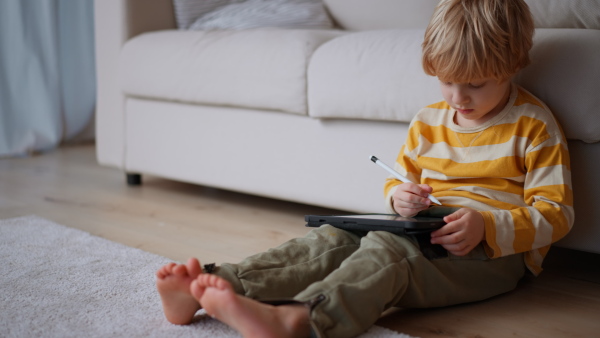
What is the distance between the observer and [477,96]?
3.51 feet

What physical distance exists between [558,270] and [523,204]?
0.24 metres

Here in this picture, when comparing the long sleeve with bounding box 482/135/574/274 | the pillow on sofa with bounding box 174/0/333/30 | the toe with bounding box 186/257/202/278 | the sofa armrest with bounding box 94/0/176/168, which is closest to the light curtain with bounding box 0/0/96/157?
the sofa armrest with bounding box 94/0/176/168

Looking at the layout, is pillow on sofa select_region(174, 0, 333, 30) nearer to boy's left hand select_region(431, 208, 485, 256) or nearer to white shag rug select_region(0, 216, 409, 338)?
white shag rug select_region(0, 216, 409, 338)

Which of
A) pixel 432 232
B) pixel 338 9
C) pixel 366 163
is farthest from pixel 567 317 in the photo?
pixel 338 9

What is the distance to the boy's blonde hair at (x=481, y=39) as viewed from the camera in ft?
3.40

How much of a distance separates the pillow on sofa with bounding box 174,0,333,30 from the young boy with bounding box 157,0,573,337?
3.19 ft

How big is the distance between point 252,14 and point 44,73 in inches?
44.7

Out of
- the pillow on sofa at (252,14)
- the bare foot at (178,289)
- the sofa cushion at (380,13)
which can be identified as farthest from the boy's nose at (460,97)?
the pillow on sofa at (252,14)

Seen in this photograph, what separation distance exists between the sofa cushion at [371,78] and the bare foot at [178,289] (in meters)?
0.60

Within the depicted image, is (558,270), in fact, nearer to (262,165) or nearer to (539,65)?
(539,65)

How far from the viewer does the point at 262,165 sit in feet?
5.55

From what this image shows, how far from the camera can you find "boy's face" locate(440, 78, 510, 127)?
3.51 feet

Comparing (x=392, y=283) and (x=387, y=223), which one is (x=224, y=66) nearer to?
(x=387, y=223)

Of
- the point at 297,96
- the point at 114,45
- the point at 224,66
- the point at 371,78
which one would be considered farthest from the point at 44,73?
the point at 371,78
